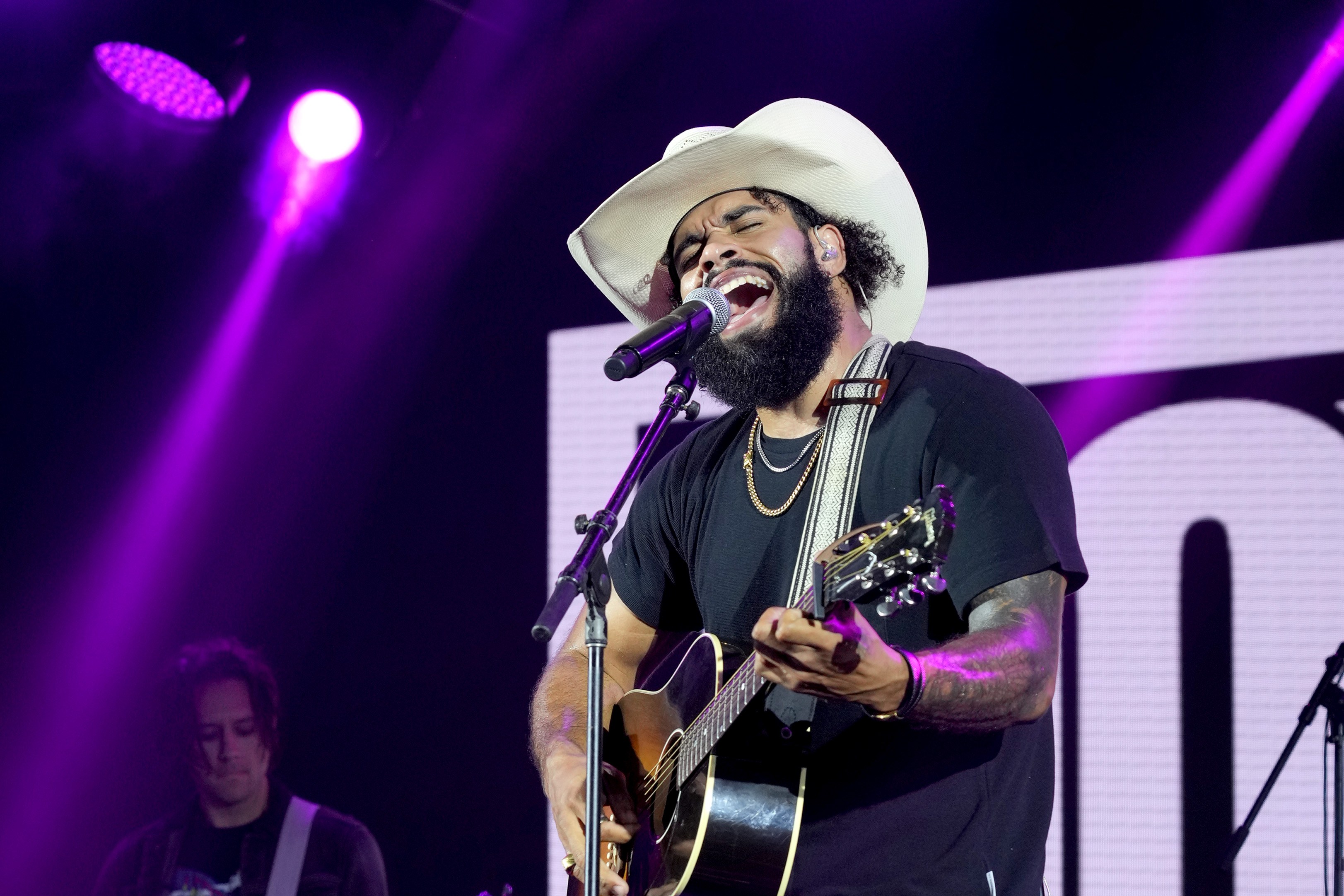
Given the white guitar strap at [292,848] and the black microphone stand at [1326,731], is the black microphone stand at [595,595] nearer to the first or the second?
the black microphone stand at [1326,731]

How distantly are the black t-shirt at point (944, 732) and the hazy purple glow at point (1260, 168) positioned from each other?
1.85 meters

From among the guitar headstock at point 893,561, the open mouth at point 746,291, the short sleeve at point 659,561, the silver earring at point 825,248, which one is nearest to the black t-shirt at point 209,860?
the short sleeve at point 659,561

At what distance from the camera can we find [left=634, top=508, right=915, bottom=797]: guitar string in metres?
1.63

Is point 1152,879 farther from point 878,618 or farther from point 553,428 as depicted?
point 553,428

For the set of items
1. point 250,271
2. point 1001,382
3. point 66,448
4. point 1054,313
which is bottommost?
point 1001,382

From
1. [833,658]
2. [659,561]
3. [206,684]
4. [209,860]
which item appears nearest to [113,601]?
[206,684]

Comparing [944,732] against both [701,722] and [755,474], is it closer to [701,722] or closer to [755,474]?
[701,722]

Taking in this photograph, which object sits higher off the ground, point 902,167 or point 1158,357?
point 902,167

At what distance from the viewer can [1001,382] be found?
2.24 meters

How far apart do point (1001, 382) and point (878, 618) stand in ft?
1.58

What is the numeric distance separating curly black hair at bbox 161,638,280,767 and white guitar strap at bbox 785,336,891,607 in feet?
9.42

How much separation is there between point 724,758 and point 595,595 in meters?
0.45

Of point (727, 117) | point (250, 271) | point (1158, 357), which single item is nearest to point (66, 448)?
point (250, 271)

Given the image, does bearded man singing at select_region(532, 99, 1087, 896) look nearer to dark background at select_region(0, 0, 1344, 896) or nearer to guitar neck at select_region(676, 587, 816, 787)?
guitar neck at select_region(676, 587, 816, 787)
